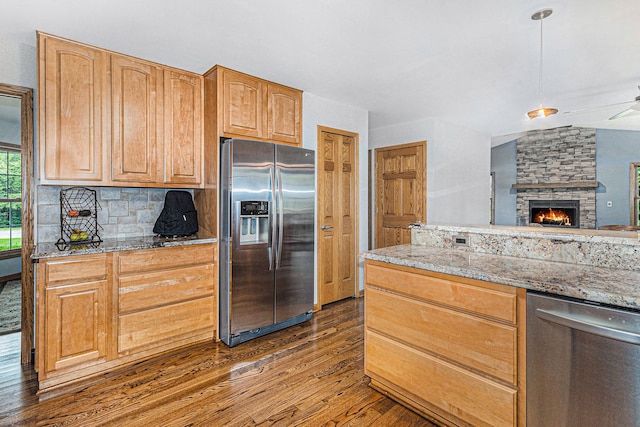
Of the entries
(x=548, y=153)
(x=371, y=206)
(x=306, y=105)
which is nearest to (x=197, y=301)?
(x=306, y=105)

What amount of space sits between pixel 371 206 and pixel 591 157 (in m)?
5.93

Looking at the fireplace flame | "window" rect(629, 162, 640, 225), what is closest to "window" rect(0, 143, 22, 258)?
the fireplace flame

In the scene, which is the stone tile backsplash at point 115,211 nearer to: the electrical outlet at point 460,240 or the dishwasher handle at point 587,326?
the electrical outlet at point 460,240

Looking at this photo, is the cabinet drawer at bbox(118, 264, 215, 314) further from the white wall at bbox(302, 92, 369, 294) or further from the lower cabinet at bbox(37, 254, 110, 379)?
the white wall at bbox(302, 92, 369, 294)

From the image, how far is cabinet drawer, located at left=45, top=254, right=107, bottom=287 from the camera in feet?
7.23

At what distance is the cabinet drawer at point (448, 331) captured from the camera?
61.1 inches

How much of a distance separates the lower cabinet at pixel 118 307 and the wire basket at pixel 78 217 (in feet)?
Answer: 1.55

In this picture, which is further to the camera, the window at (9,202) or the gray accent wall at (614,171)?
the gray accent wall at (614,171)

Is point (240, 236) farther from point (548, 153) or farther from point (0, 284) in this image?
point (548, 153)

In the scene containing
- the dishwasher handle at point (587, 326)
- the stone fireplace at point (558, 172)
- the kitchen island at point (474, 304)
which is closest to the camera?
the dishwasher handle at point (587, 326)

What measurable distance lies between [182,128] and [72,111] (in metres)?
0.82

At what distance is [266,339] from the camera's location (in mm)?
3025

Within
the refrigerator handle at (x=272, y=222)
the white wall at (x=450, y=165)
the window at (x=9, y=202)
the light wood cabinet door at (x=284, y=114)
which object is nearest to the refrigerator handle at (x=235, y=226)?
the refrigerator handle at (x=272, y=222)

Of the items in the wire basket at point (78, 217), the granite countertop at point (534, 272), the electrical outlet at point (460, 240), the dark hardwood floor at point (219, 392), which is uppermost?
the wire basket at point (78, 217)
